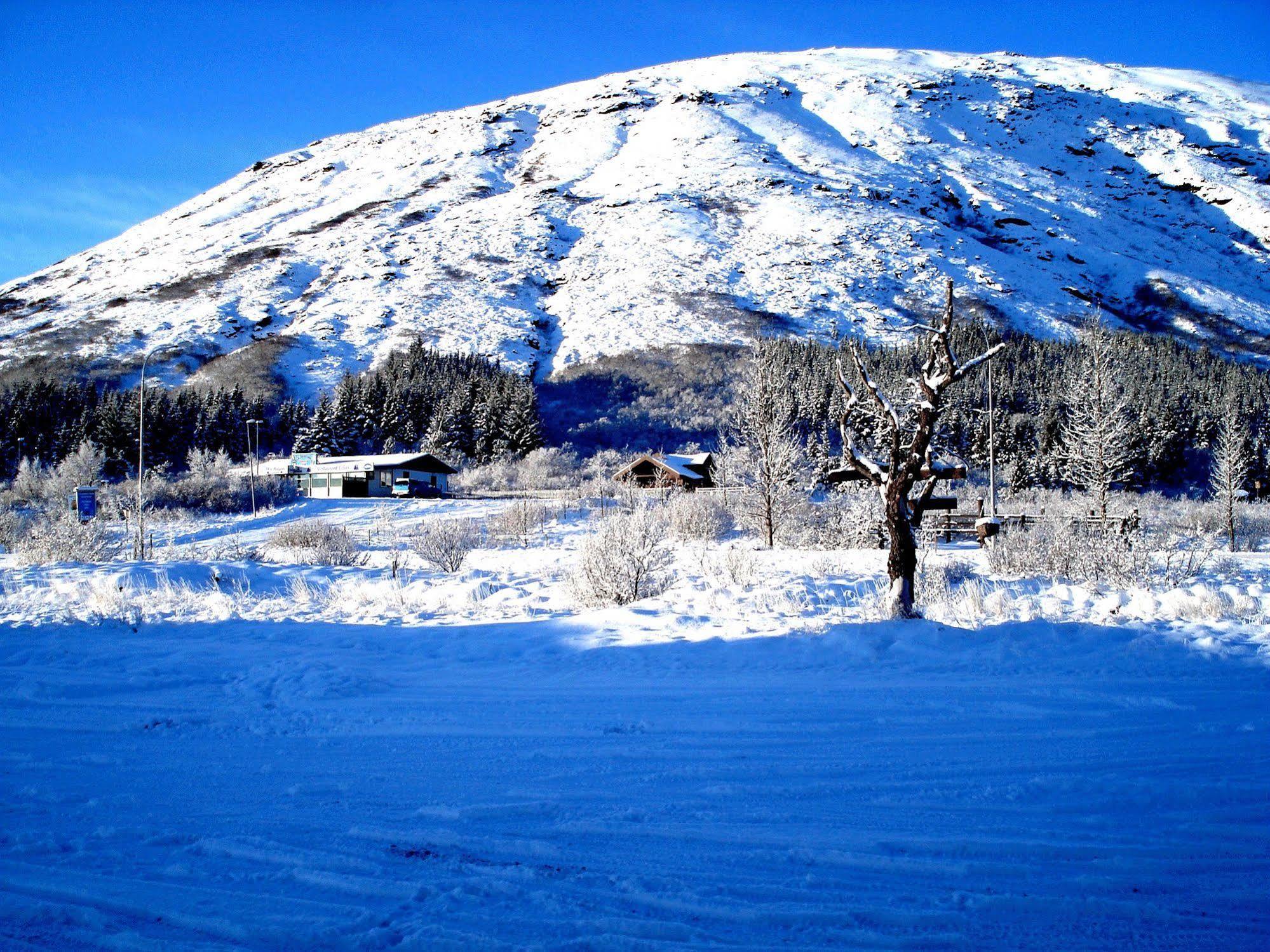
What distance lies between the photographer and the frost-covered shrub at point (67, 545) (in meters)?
17.2

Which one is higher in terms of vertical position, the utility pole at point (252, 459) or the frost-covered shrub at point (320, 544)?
the utility pole at point (252, 459)

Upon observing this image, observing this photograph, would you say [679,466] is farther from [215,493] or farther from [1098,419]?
[215,493]

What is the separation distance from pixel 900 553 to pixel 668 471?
36265 millimetres

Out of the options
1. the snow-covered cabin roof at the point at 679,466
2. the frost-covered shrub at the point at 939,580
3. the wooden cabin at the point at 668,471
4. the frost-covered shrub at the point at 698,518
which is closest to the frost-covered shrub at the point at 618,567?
the frost-covered shrub at the point at 939,580

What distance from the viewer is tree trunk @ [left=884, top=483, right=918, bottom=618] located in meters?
8.73

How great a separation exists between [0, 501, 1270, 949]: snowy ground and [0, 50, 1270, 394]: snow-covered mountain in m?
64.5

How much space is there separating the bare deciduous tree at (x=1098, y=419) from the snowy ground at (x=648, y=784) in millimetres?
14794

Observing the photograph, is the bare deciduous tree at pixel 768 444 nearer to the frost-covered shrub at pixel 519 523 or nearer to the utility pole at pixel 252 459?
the frost-covered shrub at pixel 519 523

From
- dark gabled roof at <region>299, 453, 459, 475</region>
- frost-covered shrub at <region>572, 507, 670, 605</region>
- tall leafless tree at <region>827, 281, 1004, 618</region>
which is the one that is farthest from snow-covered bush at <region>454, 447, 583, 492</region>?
tall leafless tree at <region>827, 281, 1004, 618</region>

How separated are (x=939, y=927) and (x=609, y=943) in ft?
4.61

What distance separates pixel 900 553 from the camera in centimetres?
897

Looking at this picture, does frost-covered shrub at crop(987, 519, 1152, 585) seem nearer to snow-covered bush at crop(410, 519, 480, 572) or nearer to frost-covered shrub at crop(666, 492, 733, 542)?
frost-covered shrub at crop(666, 492, 733, 542)

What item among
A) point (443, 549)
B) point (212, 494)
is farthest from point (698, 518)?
point (212, 494)

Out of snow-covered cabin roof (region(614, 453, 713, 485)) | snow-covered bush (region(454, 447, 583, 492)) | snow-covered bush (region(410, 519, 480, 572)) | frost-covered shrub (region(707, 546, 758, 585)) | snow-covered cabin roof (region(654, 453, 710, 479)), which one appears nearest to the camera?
frost-covered shrub (region(707, 546, 758, 585))
